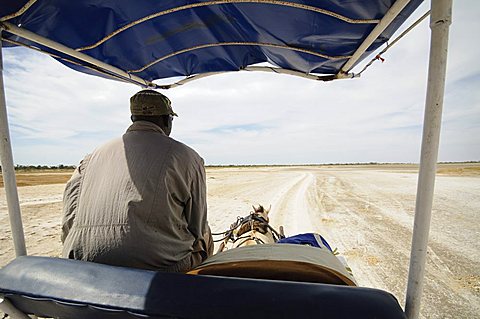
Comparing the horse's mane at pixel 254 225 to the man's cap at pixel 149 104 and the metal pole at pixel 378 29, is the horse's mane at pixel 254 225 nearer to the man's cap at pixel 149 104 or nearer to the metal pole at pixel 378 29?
the metal pole at pixel 378 29

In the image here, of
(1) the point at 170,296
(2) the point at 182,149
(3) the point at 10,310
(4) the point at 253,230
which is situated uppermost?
(2) the point at 182,149

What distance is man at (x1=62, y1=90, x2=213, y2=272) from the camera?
1410mm

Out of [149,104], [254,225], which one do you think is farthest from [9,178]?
[254,225]

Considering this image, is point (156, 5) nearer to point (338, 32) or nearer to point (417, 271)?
point (338, 32)

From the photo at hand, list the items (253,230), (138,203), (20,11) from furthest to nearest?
1. (253,230)
2. (20,11)
3. (138,203)

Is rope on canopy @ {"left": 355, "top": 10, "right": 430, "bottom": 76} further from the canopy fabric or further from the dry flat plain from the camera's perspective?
the dry flat plain

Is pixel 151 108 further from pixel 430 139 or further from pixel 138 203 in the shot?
pixel 430 139

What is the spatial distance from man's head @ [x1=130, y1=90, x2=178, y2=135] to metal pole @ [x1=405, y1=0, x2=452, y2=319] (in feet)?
4.96

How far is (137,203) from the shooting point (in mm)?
1410

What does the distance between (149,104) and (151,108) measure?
0.04 m

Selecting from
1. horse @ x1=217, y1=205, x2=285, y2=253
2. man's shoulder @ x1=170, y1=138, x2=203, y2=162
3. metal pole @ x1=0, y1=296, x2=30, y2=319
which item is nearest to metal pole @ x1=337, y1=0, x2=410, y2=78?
man's shoulder @ x1=170, y1=138, x2=203, y2=162

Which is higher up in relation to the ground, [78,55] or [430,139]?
[78,55]

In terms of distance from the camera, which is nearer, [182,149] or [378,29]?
[182,149]

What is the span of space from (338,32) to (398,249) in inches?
191
